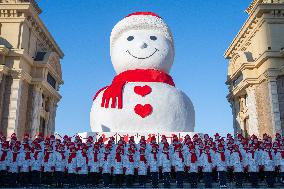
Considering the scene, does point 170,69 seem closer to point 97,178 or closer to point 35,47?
point 97,178

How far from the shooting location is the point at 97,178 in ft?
35.0

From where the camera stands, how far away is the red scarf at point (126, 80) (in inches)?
534

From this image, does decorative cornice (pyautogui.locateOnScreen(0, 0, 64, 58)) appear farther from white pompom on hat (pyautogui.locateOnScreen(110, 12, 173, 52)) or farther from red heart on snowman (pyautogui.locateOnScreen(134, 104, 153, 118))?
red heart on snowman (pyautogui.locateOnScreen(134, 104, 153, 118))

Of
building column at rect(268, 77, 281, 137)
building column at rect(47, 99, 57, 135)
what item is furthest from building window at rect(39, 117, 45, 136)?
building column at rect(268, 77, 281, 137)

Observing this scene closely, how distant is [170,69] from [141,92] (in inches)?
109

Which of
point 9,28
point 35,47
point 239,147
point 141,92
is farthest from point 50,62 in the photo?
point 239,147

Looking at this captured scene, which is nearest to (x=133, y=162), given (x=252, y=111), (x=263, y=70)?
(x=263, y=70)

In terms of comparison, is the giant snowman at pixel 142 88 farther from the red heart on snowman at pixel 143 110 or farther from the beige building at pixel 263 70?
the beige building at pixel 263 70

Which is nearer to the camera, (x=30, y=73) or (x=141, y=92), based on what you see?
(x=141, y=92)

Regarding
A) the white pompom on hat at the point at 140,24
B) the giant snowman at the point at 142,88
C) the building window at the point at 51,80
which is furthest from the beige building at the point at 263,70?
the building window at the point at 51,80

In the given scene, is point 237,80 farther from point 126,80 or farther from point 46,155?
point 46,155

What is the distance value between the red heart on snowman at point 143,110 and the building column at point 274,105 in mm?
9618

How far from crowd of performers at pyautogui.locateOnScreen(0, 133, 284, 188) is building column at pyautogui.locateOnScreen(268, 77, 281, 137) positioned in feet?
32.2

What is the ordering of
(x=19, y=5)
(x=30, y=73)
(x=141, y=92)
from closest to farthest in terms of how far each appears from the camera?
(x=141, y=92)
(x=19, y=5)
(x=30, y=73)
